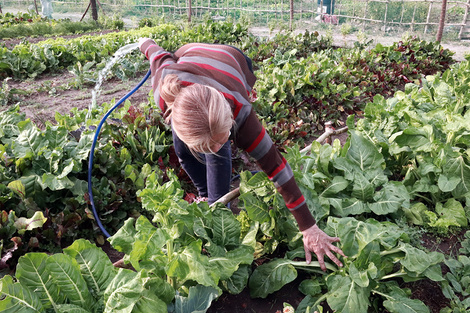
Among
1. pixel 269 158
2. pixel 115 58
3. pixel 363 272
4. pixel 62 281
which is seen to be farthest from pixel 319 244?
pixel 115 58

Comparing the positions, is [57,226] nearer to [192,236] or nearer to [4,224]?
[4,224]

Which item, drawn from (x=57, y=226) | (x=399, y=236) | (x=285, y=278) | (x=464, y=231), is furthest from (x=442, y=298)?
(x=57, y=226)

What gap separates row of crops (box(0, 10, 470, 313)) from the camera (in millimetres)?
1795

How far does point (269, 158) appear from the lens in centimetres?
201

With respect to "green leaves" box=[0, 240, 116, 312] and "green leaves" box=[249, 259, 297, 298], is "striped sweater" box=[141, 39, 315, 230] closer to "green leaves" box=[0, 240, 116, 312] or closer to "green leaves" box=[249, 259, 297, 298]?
"green leaves" box=[249, 259, 297, 298]

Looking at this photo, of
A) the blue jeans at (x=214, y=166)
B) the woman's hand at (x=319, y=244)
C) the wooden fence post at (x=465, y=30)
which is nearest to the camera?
the woman's hand at (x=319, y=244)

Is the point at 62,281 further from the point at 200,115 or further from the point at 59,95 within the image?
the point at 59,95

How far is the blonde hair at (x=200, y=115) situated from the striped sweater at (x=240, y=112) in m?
0.21

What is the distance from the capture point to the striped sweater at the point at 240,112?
6.60ft

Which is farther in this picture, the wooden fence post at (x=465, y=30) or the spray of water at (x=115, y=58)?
the wooden fence post at (x=465, y=30)

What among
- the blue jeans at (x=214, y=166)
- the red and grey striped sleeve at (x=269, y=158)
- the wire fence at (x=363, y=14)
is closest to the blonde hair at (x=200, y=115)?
the red and grey striped sleeve at (x=269, y=158)

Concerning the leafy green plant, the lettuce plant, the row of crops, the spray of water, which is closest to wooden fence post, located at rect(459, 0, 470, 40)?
the row of crops

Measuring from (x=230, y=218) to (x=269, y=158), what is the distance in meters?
0.52

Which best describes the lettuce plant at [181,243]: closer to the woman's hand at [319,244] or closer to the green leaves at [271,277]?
the green leaves at [271,277]
